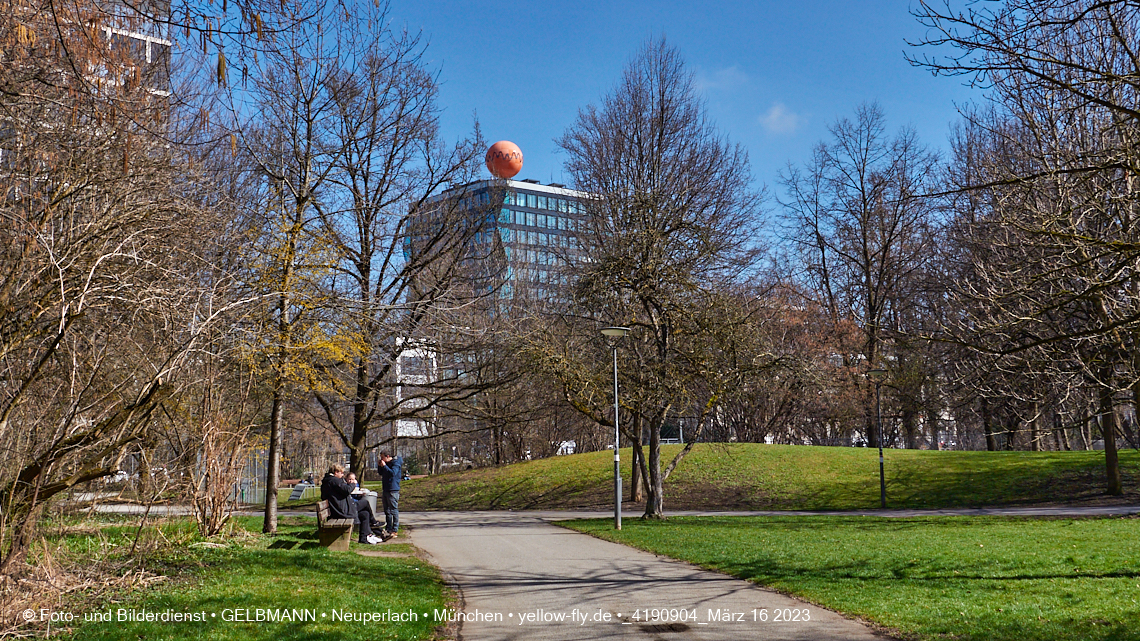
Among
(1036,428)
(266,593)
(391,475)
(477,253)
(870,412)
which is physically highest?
(477,253)

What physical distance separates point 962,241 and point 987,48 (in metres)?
18.8

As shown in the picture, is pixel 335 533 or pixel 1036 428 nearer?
pixel 335 533

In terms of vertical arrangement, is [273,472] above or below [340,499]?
above

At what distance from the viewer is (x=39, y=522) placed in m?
9.04

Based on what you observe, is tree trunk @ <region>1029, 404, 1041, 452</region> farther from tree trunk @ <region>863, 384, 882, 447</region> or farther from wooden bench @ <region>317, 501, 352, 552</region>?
wooden bench @ <region>317, 501, 352, 552</region>

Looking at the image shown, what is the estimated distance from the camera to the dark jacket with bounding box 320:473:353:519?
14.6 meters

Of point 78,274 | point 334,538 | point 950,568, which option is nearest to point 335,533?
point 334,538

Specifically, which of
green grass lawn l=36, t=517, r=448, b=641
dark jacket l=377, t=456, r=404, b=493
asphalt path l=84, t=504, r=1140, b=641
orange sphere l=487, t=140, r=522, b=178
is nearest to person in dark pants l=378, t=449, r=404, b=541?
dark jacket l=377, t=456, r=404, b=493

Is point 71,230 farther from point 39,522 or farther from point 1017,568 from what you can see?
point 1017,568

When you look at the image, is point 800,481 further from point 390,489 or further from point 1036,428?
point 390,489

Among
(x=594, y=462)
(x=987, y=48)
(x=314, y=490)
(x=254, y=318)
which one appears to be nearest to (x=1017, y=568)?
(x=987, y=48)

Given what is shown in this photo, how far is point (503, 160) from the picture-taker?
25.8m

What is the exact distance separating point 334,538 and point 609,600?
593 cm

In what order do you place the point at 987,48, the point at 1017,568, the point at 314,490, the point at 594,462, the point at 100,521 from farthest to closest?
the point at 314,490 < the point at 594,462 < the point at 100,521 < the point at 1017,568 < the point at 987,48
